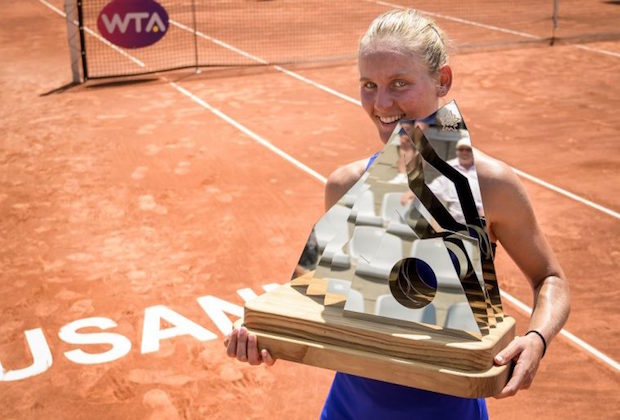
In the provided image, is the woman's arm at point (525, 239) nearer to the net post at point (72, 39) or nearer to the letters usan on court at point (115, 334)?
the letters usan on court at point (115, 334)

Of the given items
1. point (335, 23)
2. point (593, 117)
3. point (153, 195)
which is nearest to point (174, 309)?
point (153, 195)

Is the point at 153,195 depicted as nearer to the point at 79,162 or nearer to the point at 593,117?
the point at 79,162

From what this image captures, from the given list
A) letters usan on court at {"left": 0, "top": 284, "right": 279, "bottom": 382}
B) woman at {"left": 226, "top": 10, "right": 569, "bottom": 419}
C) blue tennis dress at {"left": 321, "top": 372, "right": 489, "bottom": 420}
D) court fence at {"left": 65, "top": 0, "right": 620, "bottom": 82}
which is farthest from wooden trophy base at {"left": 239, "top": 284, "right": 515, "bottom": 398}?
court fence at {"left": 65, "top": 0, "right": 620, "bottom": 82}

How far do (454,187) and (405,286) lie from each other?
0.98 feet

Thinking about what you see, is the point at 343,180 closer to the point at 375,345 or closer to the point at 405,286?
the point at 405,286

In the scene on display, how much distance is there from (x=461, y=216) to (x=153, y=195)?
7731 millimetres

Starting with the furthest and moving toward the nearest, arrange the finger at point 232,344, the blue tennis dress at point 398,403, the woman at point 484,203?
the blue tennis dress at point 398,403 < the woman at point 484,203 < the finger at point 232,344

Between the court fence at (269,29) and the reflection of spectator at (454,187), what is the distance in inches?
564

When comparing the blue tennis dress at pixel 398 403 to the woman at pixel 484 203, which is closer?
the woman at pixel 484 203

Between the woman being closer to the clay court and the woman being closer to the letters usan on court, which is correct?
the clay court

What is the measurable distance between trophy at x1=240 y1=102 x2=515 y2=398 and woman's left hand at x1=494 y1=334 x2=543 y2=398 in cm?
2

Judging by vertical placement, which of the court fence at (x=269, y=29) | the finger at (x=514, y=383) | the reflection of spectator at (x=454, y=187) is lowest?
the court fence at (x=269, y=29)

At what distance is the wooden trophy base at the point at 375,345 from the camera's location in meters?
1.88

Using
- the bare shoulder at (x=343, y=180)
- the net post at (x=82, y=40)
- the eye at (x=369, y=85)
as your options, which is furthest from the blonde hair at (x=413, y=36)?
the net post at (x=82, y=40)
